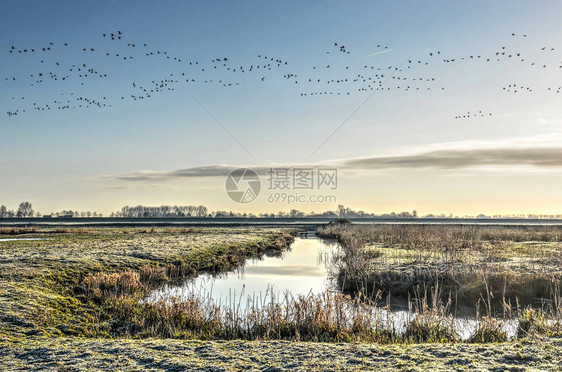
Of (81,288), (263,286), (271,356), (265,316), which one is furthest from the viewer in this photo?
(263,286)

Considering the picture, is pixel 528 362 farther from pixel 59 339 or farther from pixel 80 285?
pixel 80 285

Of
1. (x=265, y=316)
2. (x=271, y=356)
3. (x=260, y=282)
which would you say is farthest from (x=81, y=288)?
(x=271, y=356)

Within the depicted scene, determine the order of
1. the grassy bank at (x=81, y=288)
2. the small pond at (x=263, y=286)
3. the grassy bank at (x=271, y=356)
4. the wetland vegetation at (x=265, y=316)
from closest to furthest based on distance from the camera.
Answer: the grassy bank at (x=271, y=356) → the wetland vegetation at (x=265, y=316) → the grassy bank at (x=81, y=288) → the small pond at (x=263, y=286)

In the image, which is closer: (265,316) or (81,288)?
(265,316)

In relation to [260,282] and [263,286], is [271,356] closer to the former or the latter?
[263,286]

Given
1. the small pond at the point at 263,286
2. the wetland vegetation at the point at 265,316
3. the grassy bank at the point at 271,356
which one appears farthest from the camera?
the small pond at the point at 263,286

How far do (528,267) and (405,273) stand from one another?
5.93 meters

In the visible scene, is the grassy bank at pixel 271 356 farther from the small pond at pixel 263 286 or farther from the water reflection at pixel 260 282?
the water reflection at pixel 260 282

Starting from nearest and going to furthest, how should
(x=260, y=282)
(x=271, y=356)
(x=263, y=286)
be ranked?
(x=271, y=356)
(x=263, y=286)
(x=260, y=282)

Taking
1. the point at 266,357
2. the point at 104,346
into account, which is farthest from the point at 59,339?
the point at 266,357

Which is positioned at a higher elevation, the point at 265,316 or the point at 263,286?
the point at 265,316

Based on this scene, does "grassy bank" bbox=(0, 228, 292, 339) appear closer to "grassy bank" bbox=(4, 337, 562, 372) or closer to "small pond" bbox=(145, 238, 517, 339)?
"small pond" bbox=(145, 238, 517, 339)

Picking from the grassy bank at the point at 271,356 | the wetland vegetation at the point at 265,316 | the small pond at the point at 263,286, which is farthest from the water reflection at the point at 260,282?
the grassy bank at the point at 271,356

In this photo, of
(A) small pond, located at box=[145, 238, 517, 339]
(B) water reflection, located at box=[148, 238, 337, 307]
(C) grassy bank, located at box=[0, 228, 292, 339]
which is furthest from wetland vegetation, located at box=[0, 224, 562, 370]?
(B) water reflection, located at box=[148, 238, 337, 307]
